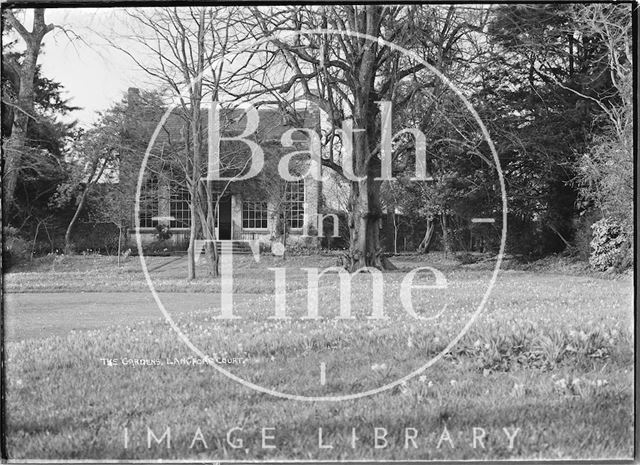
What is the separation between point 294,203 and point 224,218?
17.3 inches

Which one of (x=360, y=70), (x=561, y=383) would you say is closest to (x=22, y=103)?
(x=360, y=70)

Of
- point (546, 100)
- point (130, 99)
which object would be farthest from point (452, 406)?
point (130, 99)

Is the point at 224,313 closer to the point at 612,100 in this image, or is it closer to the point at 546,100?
the point at 546,100

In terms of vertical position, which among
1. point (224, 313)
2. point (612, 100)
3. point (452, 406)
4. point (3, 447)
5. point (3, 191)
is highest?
point (612, 100)

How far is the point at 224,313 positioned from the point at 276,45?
167cm

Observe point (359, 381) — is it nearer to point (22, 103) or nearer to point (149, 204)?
point (149, 204)

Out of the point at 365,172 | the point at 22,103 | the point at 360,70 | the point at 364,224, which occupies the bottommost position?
the point at 364,224

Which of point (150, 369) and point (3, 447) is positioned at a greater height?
point (150, 369)

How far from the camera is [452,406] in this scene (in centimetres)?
282

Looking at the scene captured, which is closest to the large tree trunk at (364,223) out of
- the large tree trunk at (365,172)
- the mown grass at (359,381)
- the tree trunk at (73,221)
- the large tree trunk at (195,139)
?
the large tree trunk at (365,172)

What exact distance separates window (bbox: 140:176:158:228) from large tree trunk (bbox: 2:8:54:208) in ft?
2.44

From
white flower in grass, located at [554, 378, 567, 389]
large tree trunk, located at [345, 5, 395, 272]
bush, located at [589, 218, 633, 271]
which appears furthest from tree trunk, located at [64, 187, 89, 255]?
bush, located at [589, 218, 633, 271]

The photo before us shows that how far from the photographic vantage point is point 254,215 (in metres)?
3.15

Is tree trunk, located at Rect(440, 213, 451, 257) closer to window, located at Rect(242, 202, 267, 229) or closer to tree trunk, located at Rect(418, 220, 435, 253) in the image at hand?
tree trunk, located at Rect(418, 220, 435, 253)
